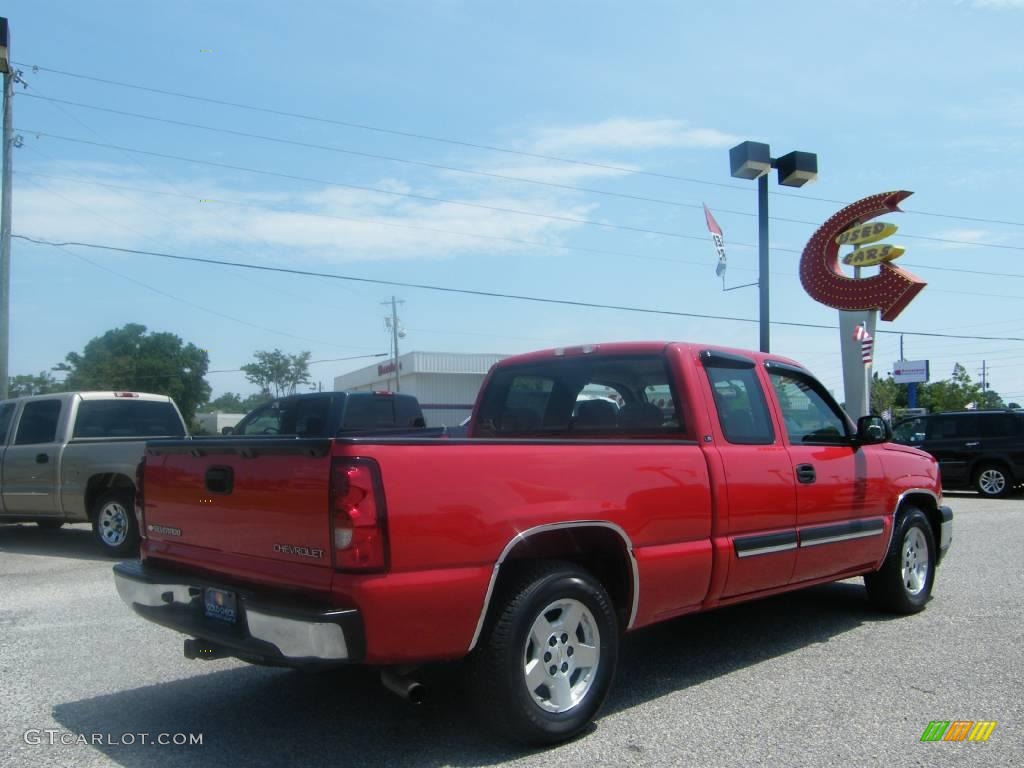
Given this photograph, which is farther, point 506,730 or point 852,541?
point 852,541

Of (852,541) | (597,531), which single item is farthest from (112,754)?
(852,541)

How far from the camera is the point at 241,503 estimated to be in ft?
12.8

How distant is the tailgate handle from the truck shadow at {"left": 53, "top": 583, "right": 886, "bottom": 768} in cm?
115

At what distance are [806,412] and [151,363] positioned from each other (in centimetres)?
8502

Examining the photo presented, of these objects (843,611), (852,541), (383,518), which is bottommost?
(843,611)

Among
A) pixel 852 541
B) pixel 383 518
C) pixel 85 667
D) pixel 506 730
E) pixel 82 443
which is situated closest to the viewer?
pixel 383 518

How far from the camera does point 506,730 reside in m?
3.79

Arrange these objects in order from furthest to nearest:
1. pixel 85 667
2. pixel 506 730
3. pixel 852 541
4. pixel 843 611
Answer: pixel 843 611
pixel 852 541
pixel 85 667
pixel 506 730

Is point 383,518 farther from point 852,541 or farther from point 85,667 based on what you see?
point 852,541

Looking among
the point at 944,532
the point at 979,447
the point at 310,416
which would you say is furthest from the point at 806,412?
the point at 979,447

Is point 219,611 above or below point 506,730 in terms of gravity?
above

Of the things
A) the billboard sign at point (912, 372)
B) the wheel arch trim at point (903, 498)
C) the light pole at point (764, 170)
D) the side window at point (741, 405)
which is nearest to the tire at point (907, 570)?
the wheel arch trim at point (903, 498)

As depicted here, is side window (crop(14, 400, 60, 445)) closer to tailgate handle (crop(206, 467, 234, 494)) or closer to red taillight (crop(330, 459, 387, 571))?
tailgate handle (crop(206, 467, 234, 494))

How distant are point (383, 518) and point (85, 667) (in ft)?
10.1
